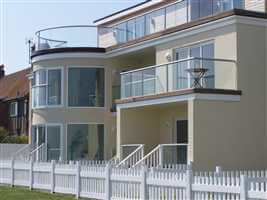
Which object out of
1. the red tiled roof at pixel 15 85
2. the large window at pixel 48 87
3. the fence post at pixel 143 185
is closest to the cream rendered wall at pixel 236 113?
the fence post at pixel 143 185

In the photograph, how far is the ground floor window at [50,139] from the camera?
2977 cm

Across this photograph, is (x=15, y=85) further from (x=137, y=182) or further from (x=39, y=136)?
(x=137, y=182)

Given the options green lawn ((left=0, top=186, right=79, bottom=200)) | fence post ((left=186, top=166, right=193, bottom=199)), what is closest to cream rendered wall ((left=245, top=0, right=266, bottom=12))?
green lawn ((left=0, top=186, right=79, bottom=200))

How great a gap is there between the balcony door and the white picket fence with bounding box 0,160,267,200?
4537 millimetres

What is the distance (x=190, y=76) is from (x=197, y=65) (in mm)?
543

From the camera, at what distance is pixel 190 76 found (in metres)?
22.0

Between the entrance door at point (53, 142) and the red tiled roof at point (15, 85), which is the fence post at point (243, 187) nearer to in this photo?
the entrance door at point (53, 142)

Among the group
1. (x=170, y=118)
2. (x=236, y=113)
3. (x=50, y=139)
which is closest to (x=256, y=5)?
(x=236, y=113)

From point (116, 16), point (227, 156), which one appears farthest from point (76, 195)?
point (116, 16)

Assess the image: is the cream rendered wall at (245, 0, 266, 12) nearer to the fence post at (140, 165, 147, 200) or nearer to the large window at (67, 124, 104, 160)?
the large window at (67, 124, 104, 160)

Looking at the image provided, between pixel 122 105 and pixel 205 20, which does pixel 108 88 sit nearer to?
pixel 122 105

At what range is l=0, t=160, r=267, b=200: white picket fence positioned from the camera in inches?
505

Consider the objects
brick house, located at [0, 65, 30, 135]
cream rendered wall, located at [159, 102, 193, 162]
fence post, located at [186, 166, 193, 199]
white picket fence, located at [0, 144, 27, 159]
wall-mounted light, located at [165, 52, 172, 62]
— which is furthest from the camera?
brick house, located at [0, 65, 30, 135]

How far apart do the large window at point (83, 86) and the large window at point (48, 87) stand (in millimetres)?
604
